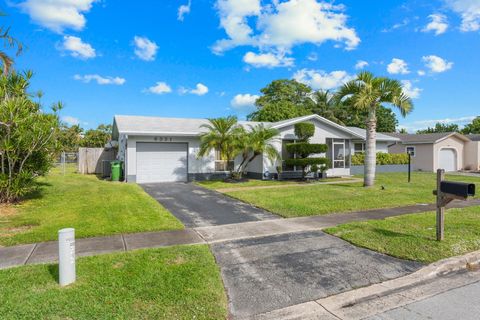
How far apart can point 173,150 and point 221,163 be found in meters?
2.82

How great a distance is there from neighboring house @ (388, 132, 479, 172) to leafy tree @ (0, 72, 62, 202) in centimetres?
2656

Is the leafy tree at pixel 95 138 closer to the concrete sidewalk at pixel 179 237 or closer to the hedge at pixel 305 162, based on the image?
the hedge at pixel 305 162

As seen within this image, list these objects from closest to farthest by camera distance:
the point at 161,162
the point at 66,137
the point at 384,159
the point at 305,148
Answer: the point at 66,137, the point at 161,162, the point at 305,148, the point at 384,159

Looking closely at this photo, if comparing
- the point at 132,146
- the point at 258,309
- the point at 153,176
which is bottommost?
the point at 258,309

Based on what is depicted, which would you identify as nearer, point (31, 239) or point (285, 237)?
point (31, 239)

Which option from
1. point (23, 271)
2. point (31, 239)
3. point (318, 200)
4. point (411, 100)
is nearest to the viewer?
point (23, 271)

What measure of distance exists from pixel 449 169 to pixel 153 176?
1017 inches

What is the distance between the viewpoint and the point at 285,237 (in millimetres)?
6477


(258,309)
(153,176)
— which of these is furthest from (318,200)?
(153,176)

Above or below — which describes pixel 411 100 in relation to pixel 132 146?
above

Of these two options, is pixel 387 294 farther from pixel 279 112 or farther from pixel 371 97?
pixel 279 112

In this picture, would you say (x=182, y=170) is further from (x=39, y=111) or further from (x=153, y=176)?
(x=39, y=111)

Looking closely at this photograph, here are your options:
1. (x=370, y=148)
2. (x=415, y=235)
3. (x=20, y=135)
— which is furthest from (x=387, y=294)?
(x=370, y=148)

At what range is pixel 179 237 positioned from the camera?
639cm
